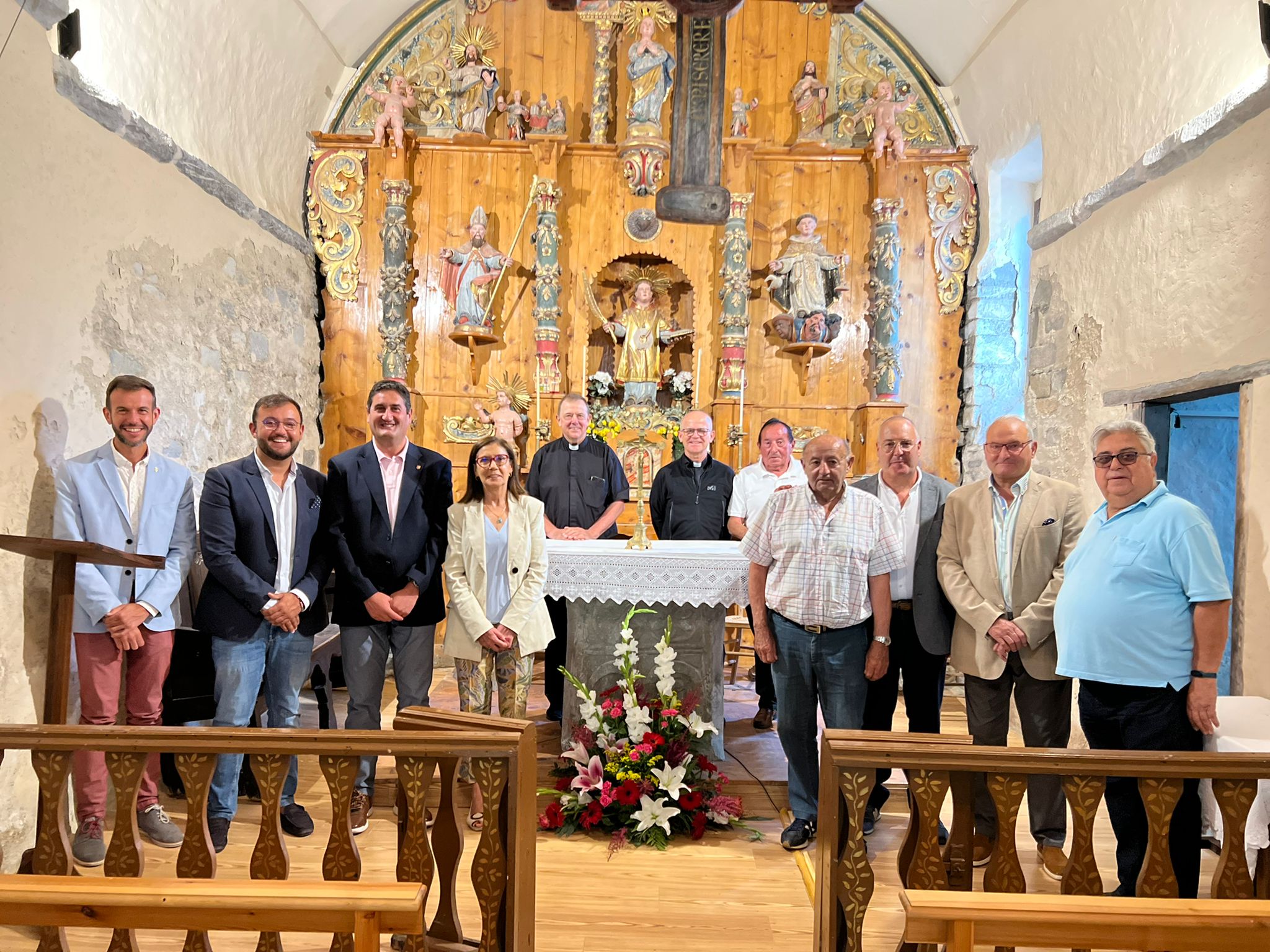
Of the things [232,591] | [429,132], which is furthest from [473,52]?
[232,591]

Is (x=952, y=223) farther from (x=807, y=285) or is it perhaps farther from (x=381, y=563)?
(x=381, y=563)

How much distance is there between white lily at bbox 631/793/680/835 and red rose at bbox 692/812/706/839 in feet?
0.34

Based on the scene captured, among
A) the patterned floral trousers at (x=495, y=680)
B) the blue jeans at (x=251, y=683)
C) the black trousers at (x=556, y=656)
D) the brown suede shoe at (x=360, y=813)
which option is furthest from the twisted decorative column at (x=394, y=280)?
the brown suede shoe at (x=360, y=813)

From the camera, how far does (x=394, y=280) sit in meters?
7.53

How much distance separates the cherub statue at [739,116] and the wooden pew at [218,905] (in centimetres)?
702

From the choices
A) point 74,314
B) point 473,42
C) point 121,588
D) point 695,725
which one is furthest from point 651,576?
point 473,42

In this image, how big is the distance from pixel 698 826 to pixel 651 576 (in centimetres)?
108

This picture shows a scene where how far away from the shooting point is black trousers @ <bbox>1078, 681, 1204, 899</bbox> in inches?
107

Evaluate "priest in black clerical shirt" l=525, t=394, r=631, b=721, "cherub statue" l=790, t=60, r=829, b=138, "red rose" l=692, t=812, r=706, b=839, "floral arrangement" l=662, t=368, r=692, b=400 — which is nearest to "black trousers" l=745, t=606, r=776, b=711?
"priest in black clerical shirt" l=525, t=394, r=631, b=721

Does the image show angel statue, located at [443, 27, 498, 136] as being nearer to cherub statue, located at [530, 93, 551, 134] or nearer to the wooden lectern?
cherub statue, located at [530, 93, 551, 134]

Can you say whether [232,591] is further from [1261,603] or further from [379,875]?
[1261,603]

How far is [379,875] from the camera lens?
3.28 metres

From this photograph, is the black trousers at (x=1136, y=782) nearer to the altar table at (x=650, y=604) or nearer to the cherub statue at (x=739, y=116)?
the altar table at (x=650, y=604)

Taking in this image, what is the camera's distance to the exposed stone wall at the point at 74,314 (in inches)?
137
